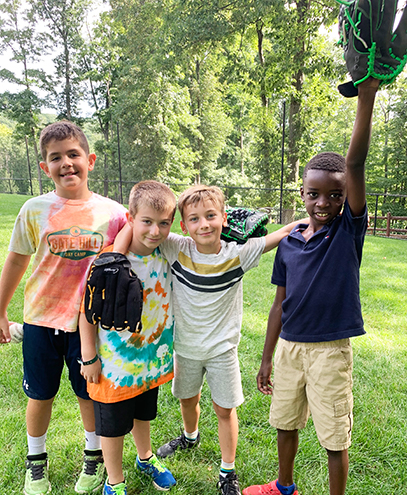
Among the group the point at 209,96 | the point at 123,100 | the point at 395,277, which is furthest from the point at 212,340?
the point at 209,96

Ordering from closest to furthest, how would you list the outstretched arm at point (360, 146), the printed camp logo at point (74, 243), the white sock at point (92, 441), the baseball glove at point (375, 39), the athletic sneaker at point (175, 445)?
the baseball glove at point (375, 39), the outstretched arm at point (360, 146), the printed camp logo at point (74, 243), the white sock at point (92, 441), the athletic sneaker at point (175, 445)

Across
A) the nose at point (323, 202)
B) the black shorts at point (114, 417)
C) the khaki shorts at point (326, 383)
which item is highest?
the nose at point (323, 202)

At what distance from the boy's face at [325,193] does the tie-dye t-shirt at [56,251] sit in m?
1.05

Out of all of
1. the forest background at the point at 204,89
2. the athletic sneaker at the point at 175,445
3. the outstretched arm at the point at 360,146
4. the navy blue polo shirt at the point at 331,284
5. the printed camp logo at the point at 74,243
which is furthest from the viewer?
the forest background at the point at 204,89

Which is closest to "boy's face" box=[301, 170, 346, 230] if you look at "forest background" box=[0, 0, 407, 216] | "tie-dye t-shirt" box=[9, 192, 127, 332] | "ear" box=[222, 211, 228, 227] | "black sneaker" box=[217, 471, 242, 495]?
"ear" box=[222, 211, 228, 227]

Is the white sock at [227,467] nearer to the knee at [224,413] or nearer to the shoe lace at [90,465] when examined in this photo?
the knee at [224,413]

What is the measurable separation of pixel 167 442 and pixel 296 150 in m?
15.5

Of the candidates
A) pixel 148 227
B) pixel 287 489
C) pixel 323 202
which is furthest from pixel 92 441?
pixel 323 202

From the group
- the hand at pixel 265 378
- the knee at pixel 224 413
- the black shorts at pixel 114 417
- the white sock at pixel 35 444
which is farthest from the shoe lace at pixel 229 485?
the white sock at pixel 35 444

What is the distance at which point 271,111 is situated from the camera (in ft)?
54.4

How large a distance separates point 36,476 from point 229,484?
40.6 inches

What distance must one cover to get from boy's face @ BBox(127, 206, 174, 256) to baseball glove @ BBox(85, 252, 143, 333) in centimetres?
17

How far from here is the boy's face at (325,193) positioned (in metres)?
1.56

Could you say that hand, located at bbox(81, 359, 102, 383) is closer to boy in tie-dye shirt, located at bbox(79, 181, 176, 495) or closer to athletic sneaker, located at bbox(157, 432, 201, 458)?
boy in tie-dye shirt, located at bbox(79, 181, 176, 495)
